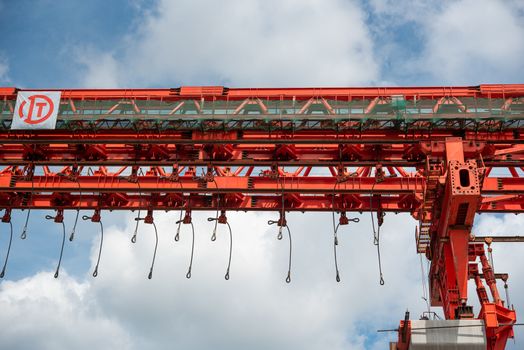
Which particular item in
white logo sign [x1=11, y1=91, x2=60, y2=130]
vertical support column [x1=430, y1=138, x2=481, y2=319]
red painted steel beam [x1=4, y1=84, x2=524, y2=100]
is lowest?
vertical support column [x1=430, y1=138, x2=481, y2=319]

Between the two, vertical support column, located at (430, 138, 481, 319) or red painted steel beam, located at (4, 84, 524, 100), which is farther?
red painted steel beam, located at (4, 84, 524, 100)

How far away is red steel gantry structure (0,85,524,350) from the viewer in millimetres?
20438

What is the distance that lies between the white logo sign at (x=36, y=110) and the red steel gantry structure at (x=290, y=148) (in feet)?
1.05

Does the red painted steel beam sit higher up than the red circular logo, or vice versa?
the red painted steel beam

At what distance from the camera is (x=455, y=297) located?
18.9 m

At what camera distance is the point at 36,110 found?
71.0 ft

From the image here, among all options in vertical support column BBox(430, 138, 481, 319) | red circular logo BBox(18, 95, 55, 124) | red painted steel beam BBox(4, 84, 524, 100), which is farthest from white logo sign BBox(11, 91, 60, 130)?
vertical support column BBox(430, 138, 481, 319)

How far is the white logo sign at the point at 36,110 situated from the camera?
843 inches

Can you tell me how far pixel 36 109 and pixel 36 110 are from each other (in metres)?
0.05

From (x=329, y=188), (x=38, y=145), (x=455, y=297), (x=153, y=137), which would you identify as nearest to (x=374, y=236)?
(x=329, y=188)

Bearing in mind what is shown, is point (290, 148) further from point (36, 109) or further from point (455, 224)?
point (36, 109)

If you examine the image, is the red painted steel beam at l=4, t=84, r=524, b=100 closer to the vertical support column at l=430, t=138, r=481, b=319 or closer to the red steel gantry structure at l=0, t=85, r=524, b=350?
the red steel gantry structure at l=0, t=85, r=524, b=350

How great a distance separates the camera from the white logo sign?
2141cm

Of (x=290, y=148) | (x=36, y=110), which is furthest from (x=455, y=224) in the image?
(x=36, y=110)
